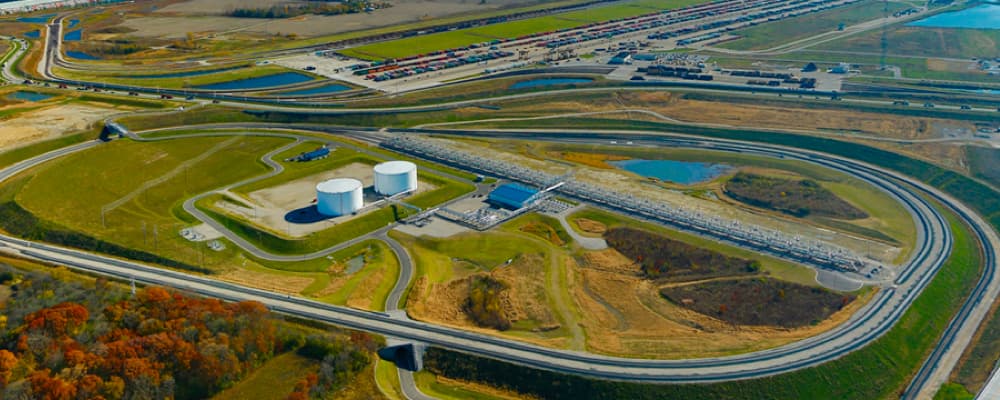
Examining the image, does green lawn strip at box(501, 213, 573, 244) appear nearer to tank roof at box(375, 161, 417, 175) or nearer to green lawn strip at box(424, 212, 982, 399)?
tank roof at box(375, 161, 417, 175)

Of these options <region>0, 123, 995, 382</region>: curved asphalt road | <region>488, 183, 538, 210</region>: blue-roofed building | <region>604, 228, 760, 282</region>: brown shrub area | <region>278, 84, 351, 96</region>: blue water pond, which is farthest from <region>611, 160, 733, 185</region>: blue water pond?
<region>278, 84, 351, 96</region>: blue water pond

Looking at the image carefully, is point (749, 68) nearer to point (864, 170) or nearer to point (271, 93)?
point (864, 170)

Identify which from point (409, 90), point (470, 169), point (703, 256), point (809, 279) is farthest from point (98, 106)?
point (809, 279)

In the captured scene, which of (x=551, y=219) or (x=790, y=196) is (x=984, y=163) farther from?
(x=551, y=219)

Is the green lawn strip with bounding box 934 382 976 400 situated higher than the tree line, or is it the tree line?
the tree line

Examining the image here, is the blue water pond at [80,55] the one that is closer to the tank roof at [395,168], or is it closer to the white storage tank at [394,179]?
the tank roof at [395,168]

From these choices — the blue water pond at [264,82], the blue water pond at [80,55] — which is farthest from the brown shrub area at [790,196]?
the blue water pond at [80,55]
